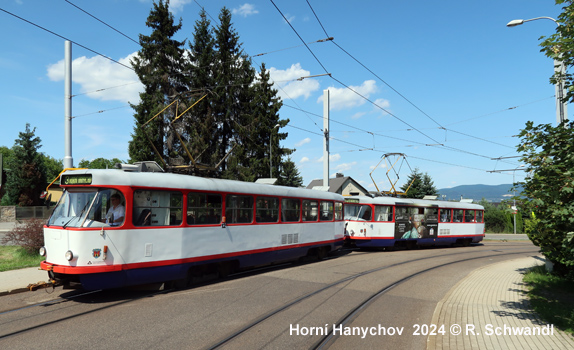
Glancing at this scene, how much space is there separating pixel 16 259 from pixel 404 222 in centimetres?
1730

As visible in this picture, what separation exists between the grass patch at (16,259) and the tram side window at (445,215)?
67.3ft

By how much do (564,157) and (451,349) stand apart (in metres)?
3.35

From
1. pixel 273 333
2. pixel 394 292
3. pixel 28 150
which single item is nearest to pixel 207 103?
pixel 28 150

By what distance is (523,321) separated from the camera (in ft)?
23.7

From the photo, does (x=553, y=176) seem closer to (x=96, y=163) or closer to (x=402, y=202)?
(x=402, y=202)

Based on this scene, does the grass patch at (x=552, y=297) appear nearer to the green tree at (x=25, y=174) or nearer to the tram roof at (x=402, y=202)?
the tram roof at (x=402, y=202)

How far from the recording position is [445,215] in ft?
80.6

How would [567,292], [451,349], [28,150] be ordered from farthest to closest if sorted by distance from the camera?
1. [28,150]
2. [567,292]
3. [451,349]

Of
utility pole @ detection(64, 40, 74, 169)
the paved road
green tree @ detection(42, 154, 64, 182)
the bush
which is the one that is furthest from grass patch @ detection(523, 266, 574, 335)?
green tree @ detection(42, 154, 64, 182)

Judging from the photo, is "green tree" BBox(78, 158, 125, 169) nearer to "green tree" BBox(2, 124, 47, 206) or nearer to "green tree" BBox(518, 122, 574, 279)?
"green tree" BBox(2, 124, 47, 206)

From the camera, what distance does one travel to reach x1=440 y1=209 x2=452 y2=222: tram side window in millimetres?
24312

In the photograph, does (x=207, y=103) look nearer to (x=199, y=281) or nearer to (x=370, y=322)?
(x=199, y=281)

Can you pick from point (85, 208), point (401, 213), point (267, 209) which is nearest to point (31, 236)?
point (85, 208)

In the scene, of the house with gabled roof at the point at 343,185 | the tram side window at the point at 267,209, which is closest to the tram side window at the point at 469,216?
the tram side window at the point at 267,209
